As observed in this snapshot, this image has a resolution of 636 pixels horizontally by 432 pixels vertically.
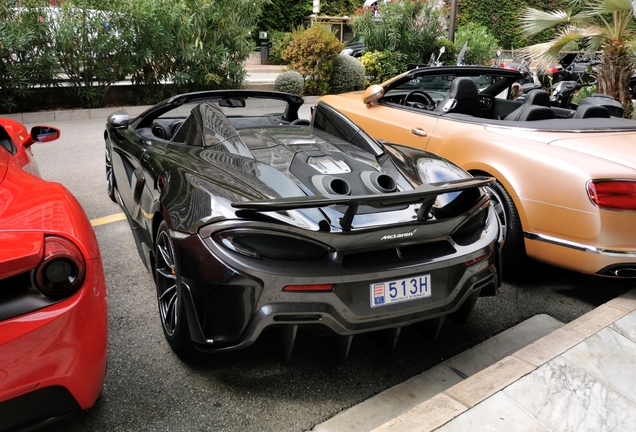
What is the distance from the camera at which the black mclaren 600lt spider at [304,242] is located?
206 centimetres

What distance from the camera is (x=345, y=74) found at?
13477mm

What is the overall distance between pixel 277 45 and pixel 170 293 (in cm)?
1404

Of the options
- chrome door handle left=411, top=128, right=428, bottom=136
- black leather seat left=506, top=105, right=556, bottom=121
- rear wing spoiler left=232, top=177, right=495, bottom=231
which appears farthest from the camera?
chrome door handle left=411, top=128, right=428, bottom=136

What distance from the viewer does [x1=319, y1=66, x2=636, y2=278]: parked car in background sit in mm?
2920

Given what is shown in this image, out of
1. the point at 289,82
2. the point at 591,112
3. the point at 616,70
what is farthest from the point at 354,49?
the point at 591,112

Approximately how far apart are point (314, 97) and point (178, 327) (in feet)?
37.2

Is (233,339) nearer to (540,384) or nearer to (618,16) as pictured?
(540,384)

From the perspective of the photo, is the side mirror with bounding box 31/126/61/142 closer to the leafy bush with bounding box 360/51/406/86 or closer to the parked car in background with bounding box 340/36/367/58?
the leafy bush with bounding box 360/51/406/86

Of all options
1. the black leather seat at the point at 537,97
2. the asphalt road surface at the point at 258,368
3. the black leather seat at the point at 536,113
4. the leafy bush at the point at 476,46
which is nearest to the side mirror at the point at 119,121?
the asphalt road surface at the point at 258,368

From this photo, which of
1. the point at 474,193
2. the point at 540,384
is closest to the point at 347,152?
the point at 474,193

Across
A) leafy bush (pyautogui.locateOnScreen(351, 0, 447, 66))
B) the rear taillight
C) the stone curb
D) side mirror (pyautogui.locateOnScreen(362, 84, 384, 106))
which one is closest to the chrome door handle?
side mirror (pyautogui.locateOnScreen(362, 84, 384, 106))

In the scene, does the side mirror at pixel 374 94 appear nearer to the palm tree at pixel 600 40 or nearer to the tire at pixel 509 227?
the tire at pixel 509 227

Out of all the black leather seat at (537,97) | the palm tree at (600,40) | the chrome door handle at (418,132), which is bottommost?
the chrome door handle at (418,132)

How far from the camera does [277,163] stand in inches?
107
